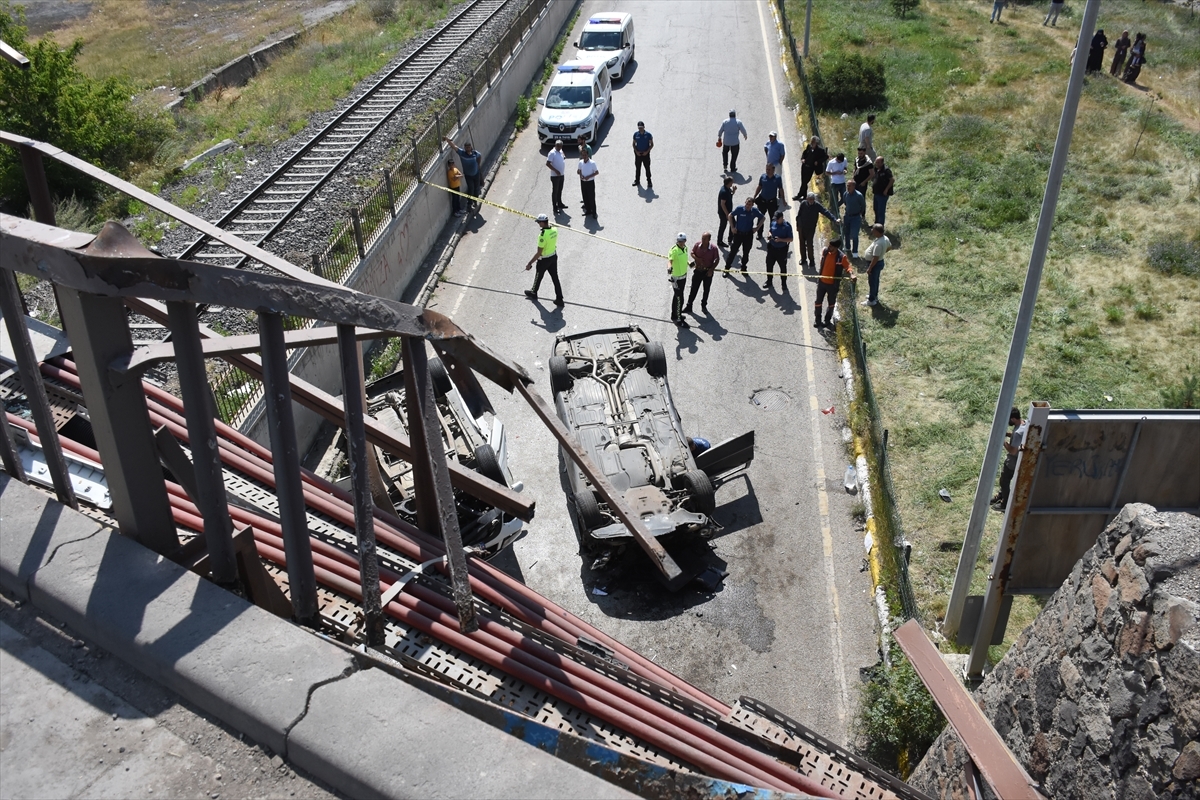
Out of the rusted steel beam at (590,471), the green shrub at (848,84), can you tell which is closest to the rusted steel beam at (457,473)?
the rusted steel beam at (590,471)

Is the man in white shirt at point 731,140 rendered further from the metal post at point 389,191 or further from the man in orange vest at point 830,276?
the metal post at point 389,191

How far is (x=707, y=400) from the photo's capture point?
1520 centimetres

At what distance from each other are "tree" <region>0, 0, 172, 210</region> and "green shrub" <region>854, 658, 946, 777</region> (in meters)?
20.4

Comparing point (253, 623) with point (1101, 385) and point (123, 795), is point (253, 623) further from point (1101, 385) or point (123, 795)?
point (1101, 385)

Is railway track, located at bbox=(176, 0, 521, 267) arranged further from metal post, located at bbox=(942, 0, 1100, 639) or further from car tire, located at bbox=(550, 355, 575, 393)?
metal post, located at bbox=(942, 0, 1100, 639)

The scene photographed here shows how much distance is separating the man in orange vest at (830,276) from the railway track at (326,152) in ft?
31.8

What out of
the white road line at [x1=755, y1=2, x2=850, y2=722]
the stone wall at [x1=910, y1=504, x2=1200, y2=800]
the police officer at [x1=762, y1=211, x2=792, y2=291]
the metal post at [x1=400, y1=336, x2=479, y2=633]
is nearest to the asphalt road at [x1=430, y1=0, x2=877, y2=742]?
the white road line at [x1=755, y1=2, x2=850, y2=722]

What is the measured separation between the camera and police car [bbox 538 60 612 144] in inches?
950

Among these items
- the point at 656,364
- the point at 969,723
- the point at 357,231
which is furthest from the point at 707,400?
the point at 969,723

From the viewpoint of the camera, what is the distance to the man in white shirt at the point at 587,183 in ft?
67.8

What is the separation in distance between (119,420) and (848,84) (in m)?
25.4

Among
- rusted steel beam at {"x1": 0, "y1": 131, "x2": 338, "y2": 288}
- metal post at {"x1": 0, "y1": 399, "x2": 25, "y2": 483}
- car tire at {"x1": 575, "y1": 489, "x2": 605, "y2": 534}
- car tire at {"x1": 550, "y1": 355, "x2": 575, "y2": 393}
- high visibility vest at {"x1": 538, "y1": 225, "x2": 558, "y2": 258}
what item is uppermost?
rusted steel beam at {"x1": 0, "y1": 131, "x2": 338, "y2": 288}

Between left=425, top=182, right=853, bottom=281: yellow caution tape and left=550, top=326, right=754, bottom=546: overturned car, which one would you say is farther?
left=425, top=182, right=853, bottom=281: yellow caution tape

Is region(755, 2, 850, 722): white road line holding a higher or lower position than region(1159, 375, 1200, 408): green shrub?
lower
